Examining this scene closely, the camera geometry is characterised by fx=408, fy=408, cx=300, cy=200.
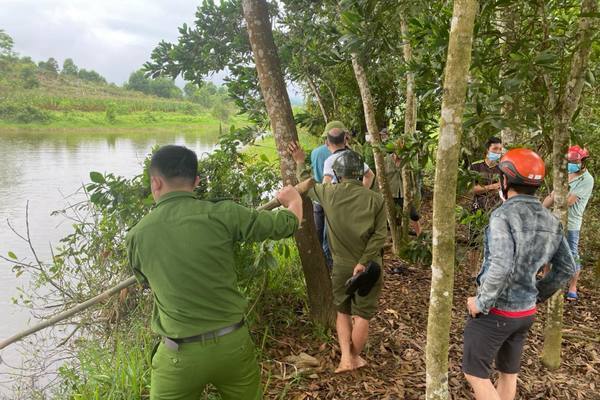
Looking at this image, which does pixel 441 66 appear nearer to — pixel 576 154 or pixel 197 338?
pixel 197 338

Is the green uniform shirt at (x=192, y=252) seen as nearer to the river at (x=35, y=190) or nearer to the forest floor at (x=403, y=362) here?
the forest floor at (x=403, y=362)

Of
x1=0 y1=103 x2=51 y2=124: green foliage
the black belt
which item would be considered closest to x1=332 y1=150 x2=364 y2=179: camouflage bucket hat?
the black belt

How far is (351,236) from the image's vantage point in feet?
10.4

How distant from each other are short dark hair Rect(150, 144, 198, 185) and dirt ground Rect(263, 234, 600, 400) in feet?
5.98

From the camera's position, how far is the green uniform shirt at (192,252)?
Answer: 6.42 feet

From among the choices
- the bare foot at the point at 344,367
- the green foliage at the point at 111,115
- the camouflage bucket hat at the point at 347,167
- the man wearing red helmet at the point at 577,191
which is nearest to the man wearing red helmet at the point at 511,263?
the bare foot at the point at 344,367

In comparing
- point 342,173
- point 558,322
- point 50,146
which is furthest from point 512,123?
point 50,146

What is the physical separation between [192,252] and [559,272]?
85.6 inches

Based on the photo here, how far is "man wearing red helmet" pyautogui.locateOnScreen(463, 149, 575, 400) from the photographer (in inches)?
88.0

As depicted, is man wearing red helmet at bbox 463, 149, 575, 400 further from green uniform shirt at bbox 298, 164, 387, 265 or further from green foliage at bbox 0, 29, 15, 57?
green foliage at bbox 0, 29, 15, 57

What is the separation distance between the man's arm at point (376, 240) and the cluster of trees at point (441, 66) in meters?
0.52

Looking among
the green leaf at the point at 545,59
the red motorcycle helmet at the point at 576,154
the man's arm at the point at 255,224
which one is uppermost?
the green leaf at the point at 545,59

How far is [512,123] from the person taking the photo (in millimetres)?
2422

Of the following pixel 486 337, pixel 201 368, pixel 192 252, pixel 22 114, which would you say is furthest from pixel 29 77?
pixel 486 337
